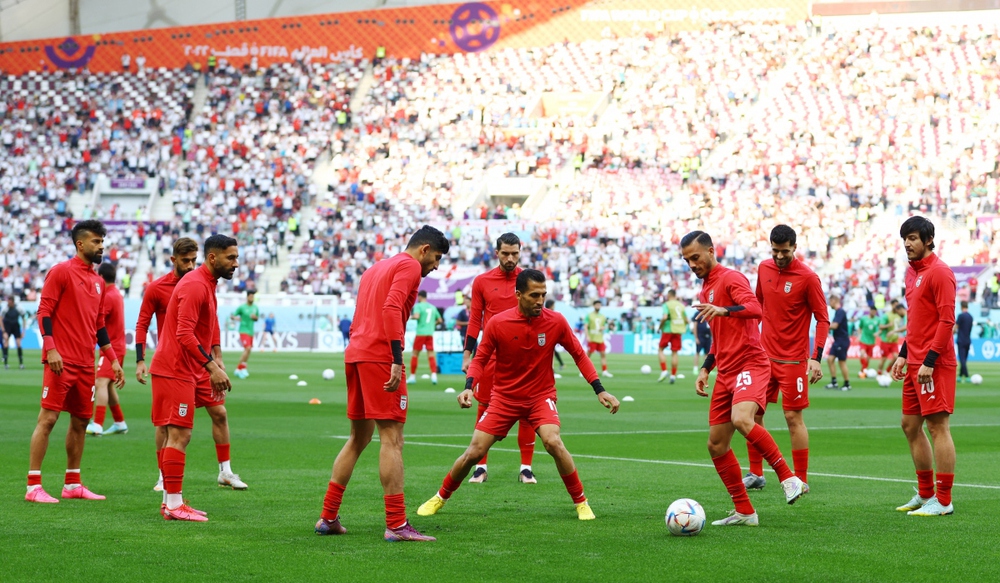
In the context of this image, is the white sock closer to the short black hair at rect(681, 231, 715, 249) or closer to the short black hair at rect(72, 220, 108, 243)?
the short black hair at rect(72, 220, 108, 243)

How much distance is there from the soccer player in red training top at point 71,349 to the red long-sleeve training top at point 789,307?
19.8 ft

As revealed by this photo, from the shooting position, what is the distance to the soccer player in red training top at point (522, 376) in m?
9.55

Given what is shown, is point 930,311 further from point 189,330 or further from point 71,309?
point 71,309

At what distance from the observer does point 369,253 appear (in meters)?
55.0

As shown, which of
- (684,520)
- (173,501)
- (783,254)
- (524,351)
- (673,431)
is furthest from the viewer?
(673,431)

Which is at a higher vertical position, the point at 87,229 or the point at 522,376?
the point at 87,229

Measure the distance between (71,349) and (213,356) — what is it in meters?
1.25

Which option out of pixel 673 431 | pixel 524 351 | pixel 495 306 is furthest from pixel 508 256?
pixel 673 431

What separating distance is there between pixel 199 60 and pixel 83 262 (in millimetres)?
62565

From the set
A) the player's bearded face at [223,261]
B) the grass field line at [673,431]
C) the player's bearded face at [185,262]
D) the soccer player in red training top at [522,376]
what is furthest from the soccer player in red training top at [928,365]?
the grass field line at [673,431]

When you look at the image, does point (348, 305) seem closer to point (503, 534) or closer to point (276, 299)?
point (276, 299)

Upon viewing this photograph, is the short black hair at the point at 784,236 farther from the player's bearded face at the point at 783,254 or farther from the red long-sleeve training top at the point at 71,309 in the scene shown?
the red long-sleeve training top at the point at 71,309

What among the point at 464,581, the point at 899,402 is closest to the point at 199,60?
the point at 899,402

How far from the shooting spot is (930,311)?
9945mm
